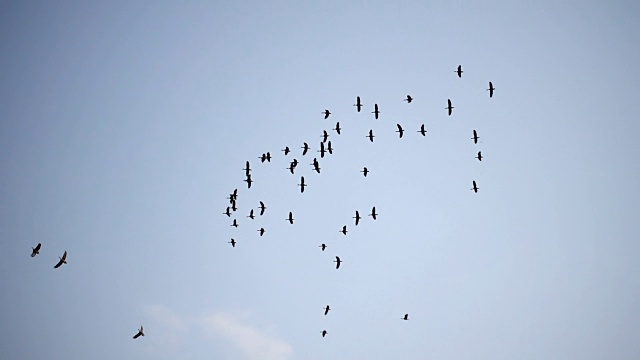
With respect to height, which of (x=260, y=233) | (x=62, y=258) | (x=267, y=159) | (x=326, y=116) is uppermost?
(x=326, y=116)

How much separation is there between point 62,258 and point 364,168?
32.2 meters

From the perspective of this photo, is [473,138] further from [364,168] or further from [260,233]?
[260,233]

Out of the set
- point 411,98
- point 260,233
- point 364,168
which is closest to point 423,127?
point 411,98

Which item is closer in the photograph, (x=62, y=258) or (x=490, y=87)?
(x=62, y=258)

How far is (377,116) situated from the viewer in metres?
55.8

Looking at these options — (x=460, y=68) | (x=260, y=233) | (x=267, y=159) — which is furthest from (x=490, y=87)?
(x=260, y=233)

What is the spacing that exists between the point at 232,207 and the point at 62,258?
1713 cm

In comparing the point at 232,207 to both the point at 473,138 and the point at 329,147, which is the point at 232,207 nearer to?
the point at 329,147

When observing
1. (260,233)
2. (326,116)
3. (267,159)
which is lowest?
(260,233)

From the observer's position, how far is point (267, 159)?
57.5 m

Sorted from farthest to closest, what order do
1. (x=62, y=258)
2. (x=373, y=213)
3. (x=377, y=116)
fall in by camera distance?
(x=373, y=213) < (x=377, y=116) < (x=62, y=258)

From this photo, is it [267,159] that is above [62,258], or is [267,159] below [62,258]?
above

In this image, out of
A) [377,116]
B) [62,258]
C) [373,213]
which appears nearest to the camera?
[62,258]

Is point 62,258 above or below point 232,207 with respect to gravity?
below
